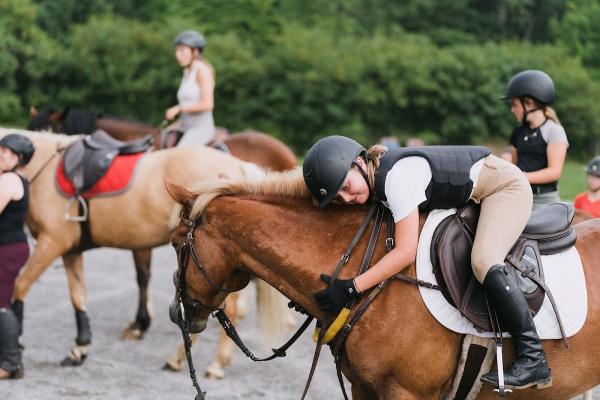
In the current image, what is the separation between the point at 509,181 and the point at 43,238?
14.6ft

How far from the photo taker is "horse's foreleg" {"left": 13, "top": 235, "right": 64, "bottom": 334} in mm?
6223

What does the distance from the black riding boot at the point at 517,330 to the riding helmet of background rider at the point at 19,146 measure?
3937 mm

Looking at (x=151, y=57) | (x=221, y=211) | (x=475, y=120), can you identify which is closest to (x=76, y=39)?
(x=151, y=57)

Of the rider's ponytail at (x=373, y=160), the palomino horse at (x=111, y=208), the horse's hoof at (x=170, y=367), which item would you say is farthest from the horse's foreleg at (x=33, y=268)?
the rider's ponytail at (x=373, y=160)

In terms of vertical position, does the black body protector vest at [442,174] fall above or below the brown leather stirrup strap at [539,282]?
above

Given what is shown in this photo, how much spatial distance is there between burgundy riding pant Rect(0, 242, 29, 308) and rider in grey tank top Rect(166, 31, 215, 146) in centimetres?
222

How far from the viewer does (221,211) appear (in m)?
3.50

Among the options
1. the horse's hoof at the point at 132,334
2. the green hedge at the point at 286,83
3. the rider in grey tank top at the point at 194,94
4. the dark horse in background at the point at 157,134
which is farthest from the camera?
the green hedge at the point at 286,83

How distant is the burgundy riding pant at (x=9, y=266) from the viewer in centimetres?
579

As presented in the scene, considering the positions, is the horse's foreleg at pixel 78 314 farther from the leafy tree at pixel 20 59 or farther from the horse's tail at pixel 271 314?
the leafy tree at pixel 20 59

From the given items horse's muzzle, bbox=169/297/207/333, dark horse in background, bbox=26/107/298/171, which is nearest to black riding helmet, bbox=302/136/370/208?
horse's muzzle, bbox=169/297/207/333

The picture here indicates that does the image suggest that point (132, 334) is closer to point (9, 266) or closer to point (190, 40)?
point (9, 266)

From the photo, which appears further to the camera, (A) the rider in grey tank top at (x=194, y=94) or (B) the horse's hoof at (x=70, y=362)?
(A) the rider in grey tank top at (x=194, y=94)

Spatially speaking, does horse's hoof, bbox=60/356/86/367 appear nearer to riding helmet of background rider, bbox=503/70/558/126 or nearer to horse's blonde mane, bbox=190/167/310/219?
horse's blonde mane, bbox=190/167/310/219
